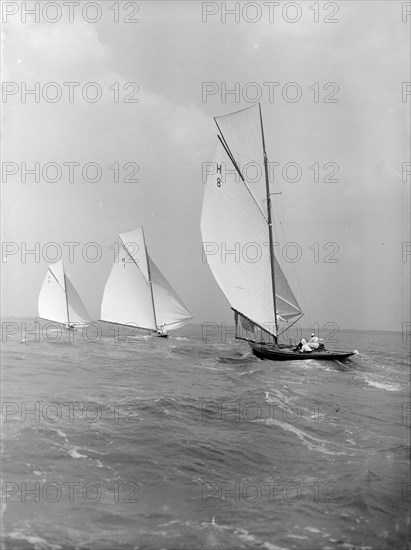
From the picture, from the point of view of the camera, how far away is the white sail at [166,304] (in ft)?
131

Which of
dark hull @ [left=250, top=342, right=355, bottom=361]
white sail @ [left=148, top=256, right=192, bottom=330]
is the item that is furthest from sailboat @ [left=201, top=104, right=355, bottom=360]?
white sail @ [left=148, top=256, right=192, bottom=330]

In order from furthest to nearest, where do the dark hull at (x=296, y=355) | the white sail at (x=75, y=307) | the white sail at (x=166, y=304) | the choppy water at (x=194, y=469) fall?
the white sail at (x=75, y=307) < the white sail at (x=166, y=304) < the dark hull at (x=296, y=355) < the choppy water at (x=194, y=469)

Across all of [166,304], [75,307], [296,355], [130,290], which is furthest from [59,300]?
[296,355]

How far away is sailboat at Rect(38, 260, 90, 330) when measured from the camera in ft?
141

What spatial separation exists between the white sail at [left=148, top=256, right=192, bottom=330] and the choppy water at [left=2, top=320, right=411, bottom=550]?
25.2 metres

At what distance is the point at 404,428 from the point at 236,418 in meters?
4.06

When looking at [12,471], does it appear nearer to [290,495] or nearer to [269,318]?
[290,495]

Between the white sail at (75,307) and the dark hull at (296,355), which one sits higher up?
the white sail at (75,307)

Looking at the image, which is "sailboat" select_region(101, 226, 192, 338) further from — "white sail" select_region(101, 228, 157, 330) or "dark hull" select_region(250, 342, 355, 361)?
"dark hull" select_region(250, 342, 355, 361)

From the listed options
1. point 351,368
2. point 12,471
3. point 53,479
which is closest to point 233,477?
point 53,479

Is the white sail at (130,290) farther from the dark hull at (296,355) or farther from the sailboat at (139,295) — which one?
the dark hull at (296,355)

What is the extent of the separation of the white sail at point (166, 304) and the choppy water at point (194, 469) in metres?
25.2

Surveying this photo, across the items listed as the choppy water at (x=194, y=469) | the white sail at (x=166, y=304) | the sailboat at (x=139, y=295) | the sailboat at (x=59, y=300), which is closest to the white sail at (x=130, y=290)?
the sailboat at (x=139, y=295)

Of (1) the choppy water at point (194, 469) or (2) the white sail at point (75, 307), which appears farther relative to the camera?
(2) the white sail at point (75, 307)
